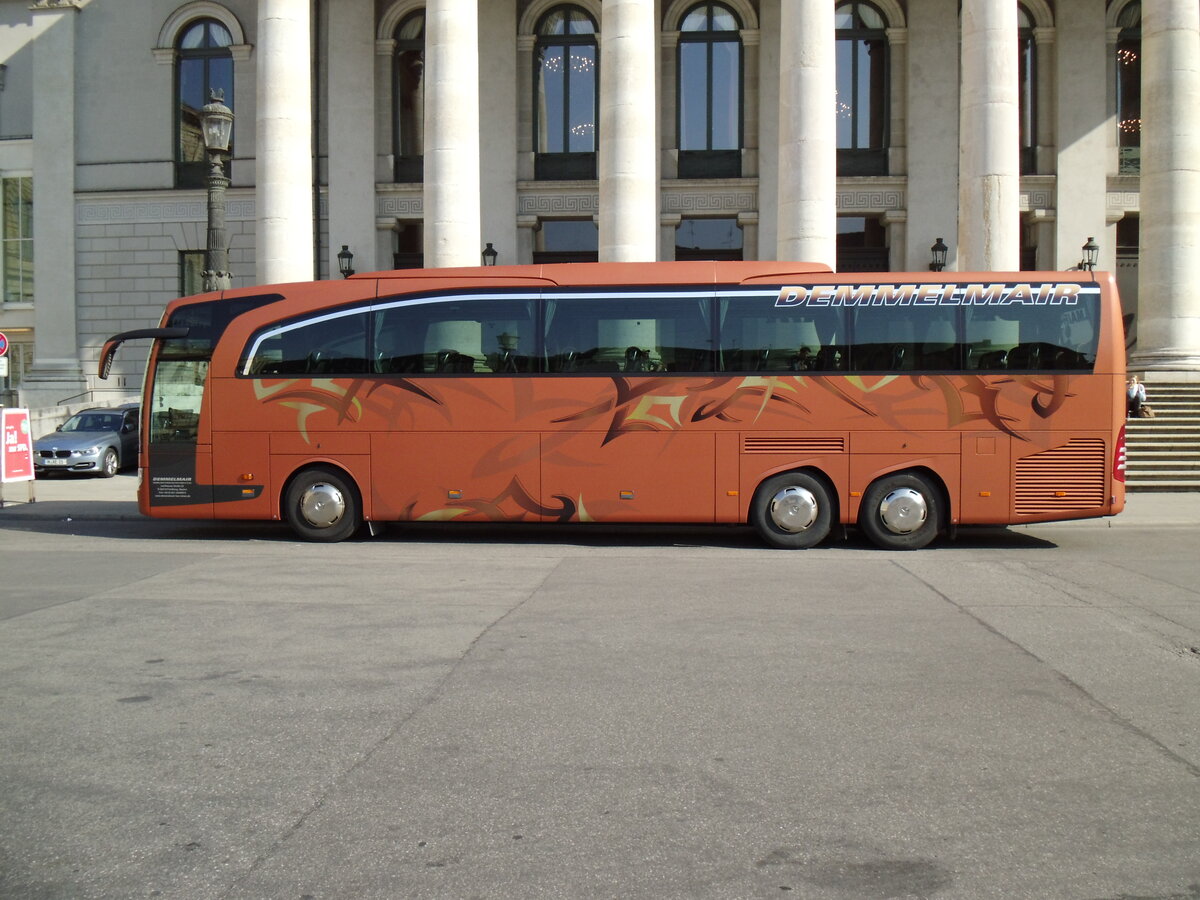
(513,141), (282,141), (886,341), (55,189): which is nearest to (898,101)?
(513,141)

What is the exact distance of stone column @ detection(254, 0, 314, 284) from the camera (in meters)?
24.4

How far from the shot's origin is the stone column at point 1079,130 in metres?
30.7

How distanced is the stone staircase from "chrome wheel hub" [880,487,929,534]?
8.23 meters

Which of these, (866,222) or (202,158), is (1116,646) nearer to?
(866,222)

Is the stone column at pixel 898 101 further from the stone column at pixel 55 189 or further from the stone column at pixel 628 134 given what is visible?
the stone column at pixel 55 189

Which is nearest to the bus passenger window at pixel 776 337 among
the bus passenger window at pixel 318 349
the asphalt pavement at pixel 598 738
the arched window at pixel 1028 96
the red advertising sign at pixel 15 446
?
the asphalt pavement at pixel 598 738

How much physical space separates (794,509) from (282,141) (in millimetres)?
15764

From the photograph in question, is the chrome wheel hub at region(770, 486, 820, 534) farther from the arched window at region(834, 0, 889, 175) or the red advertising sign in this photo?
the arched window at region(834, 0, 889, 175)

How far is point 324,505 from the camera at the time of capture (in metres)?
14.9

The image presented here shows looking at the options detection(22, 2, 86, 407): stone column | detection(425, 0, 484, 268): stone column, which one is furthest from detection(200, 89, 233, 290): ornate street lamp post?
detection(22, 2, 86, 407): stone column

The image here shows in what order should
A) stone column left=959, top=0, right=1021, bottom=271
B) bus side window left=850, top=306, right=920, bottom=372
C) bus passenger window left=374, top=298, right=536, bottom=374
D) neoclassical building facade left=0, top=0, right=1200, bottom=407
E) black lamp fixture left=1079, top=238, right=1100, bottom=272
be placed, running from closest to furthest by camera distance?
bus side window left=850, top=306, right=920, bottom=372
bus passenger window left=374, top=298, right=536, bottom=374
stone column left=959, top=0, right=1021, bottom=271
black lamp fixture left=1079, top=238, right=1100, bottom=272
neoclassical building facade left=0, top=0, right=1200, bottom=407

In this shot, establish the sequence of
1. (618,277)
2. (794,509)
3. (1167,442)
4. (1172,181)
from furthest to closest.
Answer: (1172,181)
(1167,442)
(618,277)
(794,509)

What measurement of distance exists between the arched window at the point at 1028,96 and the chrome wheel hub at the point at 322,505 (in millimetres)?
24012

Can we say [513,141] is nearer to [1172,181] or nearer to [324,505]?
[1172,181]
